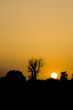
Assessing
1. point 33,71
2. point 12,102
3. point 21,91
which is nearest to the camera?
point 12,102

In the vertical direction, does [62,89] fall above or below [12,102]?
above

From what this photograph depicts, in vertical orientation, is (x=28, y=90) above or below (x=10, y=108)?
above

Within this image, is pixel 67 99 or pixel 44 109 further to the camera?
pixel 67 99

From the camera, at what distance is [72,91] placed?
1620 inches

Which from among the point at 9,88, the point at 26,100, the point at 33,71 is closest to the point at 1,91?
the point at 9,88

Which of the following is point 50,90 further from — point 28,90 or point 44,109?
point 44,109

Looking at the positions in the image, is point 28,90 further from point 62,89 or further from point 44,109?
point 44,109

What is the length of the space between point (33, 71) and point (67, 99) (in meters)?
45.5

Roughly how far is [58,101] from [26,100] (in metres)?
3.70

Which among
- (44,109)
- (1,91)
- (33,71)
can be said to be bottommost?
(44,109)

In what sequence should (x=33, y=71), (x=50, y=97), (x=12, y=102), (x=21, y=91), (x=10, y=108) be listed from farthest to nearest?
(x=33, y=71) < (x=21, y=91) < (x=50, y=97) < (x=12, y=102) < (x=10, y=108)

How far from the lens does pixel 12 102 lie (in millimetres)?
35406

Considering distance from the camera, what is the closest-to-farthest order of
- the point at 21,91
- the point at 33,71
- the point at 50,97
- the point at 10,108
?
the point at 10,108 → the point at 50,97 → the point at 21,91 → the point at 33,71

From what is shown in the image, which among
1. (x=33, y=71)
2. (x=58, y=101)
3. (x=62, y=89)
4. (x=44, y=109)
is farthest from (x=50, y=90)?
(x=33, y=71)
